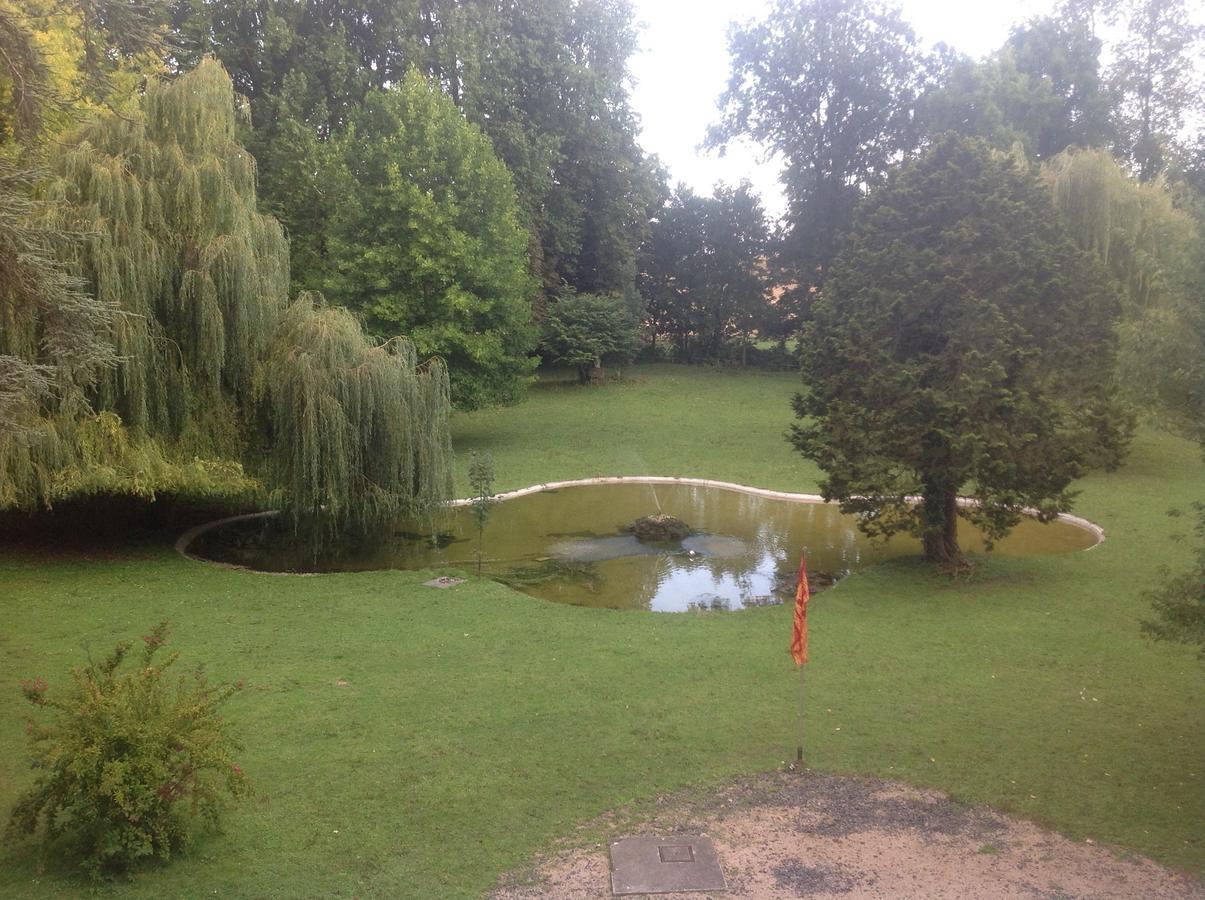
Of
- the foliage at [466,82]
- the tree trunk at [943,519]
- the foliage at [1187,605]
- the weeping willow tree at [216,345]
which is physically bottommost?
the tree trunk at [943,519]

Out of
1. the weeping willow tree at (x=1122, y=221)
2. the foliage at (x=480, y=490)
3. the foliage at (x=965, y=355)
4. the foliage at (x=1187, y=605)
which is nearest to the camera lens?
the foliage at (x=1187, y=605)

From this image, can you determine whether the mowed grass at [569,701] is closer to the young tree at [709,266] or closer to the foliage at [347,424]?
the foliage at [347,424]

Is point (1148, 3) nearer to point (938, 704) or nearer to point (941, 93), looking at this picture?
point (941, 93)

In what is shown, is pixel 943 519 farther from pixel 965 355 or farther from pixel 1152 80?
pixel 1152 80

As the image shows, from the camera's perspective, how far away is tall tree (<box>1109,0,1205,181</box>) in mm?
32781

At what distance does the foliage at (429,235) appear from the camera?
2544 centimetres

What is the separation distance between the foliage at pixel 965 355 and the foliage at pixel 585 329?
21.1 meters

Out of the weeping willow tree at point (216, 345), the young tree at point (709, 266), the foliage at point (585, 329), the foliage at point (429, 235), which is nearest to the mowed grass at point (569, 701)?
the weeping willow tree at point (216, 345)

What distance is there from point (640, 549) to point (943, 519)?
18.2 feet

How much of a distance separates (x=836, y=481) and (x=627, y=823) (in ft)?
27.9

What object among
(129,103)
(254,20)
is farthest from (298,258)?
(129,103)

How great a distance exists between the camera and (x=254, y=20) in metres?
30.4

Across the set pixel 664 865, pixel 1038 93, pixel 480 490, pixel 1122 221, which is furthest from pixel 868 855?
pixel 1038 93

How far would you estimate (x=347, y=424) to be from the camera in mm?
16266
